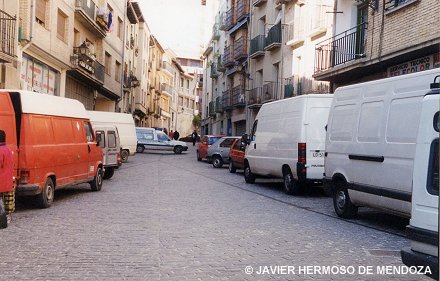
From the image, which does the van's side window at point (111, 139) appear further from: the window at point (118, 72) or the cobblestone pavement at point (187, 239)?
the window at point (118, 72)

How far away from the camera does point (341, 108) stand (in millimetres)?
9797

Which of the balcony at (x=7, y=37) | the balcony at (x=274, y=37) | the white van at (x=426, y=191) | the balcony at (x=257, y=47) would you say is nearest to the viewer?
the white van at (x=426, y=191)

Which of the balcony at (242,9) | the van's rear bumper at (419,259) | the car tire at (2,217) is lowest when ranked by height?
the car tire at (2,217)

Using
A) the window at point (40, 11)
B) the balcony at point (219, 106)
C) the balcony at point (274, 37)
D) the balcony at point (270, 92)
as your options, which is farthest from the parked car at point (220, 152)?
the balcony at point (219, 106)

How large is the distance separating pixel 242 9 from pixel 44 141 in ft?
97.3

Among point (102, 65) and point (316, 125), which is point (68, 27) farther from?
point (316, 125)

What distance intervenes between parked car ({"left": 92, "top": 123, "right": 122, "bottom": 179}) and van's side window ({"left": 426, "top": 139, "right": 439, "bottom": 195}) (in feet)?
43.8

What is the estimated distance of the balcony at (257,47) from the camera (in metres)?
31.9

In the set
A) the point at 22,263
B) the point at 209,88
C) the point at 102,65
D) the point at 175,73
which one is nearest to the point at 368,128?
the point at 22,263

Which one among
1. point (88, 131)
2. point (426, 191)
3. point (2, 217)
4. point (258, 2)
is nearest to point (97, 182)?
point (88, 131)

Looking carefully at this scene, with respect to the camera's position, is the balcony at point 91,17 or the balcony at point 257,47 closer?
the balcony at point 91,17

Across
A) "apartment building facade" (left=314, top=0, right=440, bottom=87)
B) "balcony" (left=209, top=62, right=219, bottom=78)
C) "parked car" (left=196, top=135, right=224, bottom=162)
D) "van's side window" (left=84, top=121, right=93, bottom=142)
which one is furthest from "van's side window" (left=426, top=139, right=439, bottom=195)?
"balcony" (left=209, top=62, right=219, bottom=78)

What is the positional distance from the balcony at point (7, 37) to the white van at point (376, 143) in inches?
425

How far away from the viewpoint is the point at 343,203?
9641 millimetres
